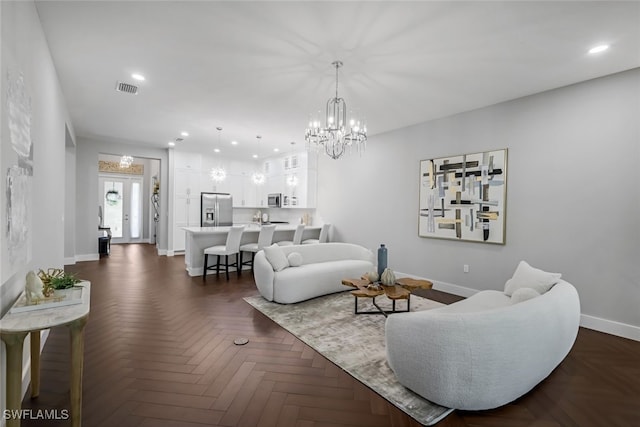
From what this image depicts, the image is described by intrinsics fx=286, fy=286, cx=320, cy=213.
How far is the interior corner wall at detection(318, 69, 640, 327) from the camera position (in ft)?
10.1

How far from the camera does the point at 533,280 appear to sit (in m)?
2.71

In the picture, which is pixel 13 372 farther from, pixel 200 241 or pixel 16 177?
pixel 200 241

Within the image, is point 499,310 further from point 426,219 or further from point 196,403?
point 426,219

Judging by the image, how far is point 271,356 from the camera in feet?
8.40

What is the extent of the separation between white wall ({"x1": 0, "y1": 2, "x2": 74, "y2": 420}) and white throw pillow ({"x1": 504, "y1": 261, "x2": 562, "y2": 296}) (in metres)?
3.85

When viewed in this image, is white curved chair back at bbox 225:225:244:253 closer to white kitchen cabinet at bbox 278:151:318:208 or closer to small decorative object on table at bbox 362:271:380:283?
white kitchen cabinet at bbox 278:151:318:208

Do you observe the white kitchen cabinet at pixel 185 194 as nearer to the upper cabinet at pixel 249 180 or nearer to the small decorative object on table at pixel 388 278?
the upper cabinet at pixel 249 180

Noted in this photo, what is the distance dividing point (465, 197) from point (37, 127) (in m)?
4.99

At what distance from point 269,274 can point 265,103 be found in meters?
2.48

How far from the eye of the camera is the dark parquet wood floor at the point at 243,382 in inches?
71.6

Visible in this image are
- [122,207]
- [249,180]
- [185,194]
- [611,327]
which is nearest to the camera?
[611,327]

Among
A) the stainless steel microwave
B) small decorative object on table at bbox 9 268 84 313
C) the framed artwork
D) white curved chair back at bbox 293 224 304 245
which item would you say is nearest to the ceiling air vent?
small decorative object on table at bbox 9 268 84 313

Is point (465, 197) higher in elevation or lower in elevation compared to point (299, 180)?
lower

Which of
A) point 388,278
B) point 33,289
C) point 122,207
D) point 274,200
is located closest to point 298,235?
point 274,200
